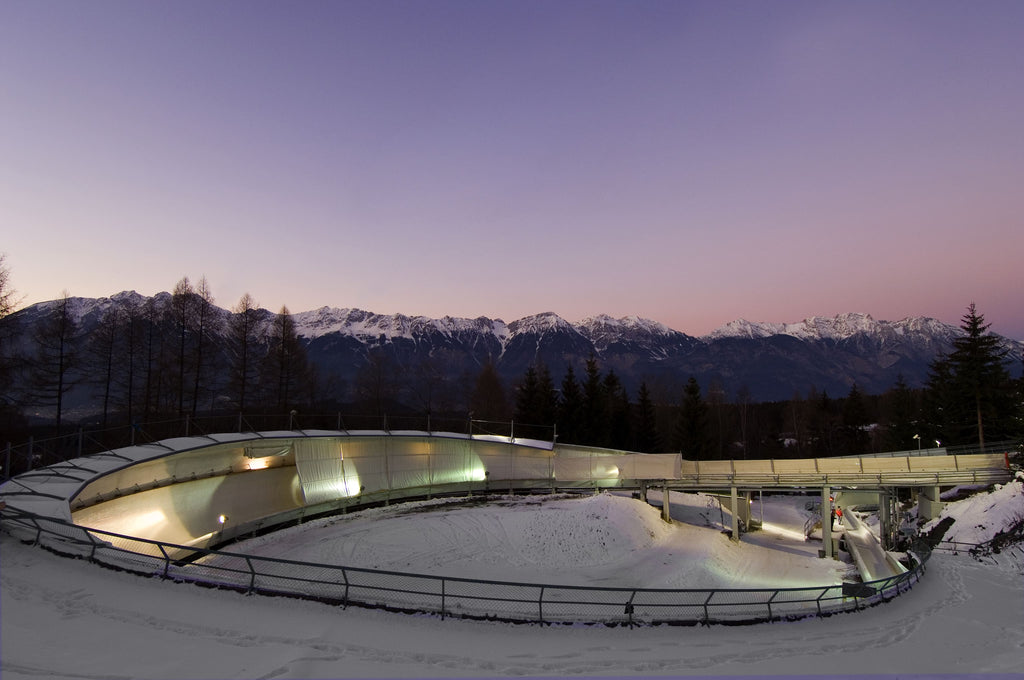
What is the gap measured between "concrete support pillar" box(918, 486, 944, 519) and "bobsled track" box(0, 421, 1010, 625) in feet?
0.32

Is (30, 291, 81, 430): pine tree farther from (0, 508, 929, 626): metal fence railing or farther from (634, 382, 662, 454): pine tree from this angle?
(634, 382, 662, 454): pine tree

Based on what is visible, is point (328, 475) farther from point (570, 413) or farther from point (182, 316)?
point (570, 413)

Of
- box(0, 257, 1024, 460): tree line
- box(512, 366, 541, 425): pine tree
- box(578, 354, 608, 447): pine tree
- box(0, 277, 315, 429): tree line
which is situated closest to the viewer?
box(0, 257, 1024, 460): tree line

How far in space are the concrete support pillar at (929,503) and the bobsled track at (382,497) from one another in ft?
0.32

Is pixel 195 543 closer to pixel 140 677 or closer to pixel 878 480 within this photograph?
pixel 140 677

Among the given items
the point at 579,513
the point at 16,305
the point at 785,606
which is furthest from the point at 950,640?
the point at 16,305

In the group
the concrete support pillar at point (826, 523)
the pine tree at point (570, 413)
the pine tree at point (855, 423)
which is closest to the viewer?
the concrete support pillar at point (826, 523)

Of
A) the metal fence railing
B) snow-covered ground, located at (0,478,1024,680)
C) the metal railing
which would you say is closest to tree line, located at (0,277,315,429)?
the metal railing

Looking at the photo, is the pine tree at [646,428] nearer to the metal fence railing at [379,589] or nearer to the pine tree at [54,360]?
the metal fence railing at [379,589]

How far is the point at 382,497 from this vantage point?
3319 cm

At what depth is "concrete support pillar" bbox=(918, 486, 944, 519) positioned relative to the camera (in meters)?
36.2

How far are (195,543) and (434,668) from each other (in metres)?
18.6

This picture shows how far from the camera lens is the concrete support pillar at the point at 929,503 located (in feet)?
119

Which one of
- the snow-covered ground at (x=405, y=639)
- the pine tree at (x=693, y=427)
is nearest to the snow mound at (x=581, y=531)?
the snow-covered ground at (x=405, y=639)
